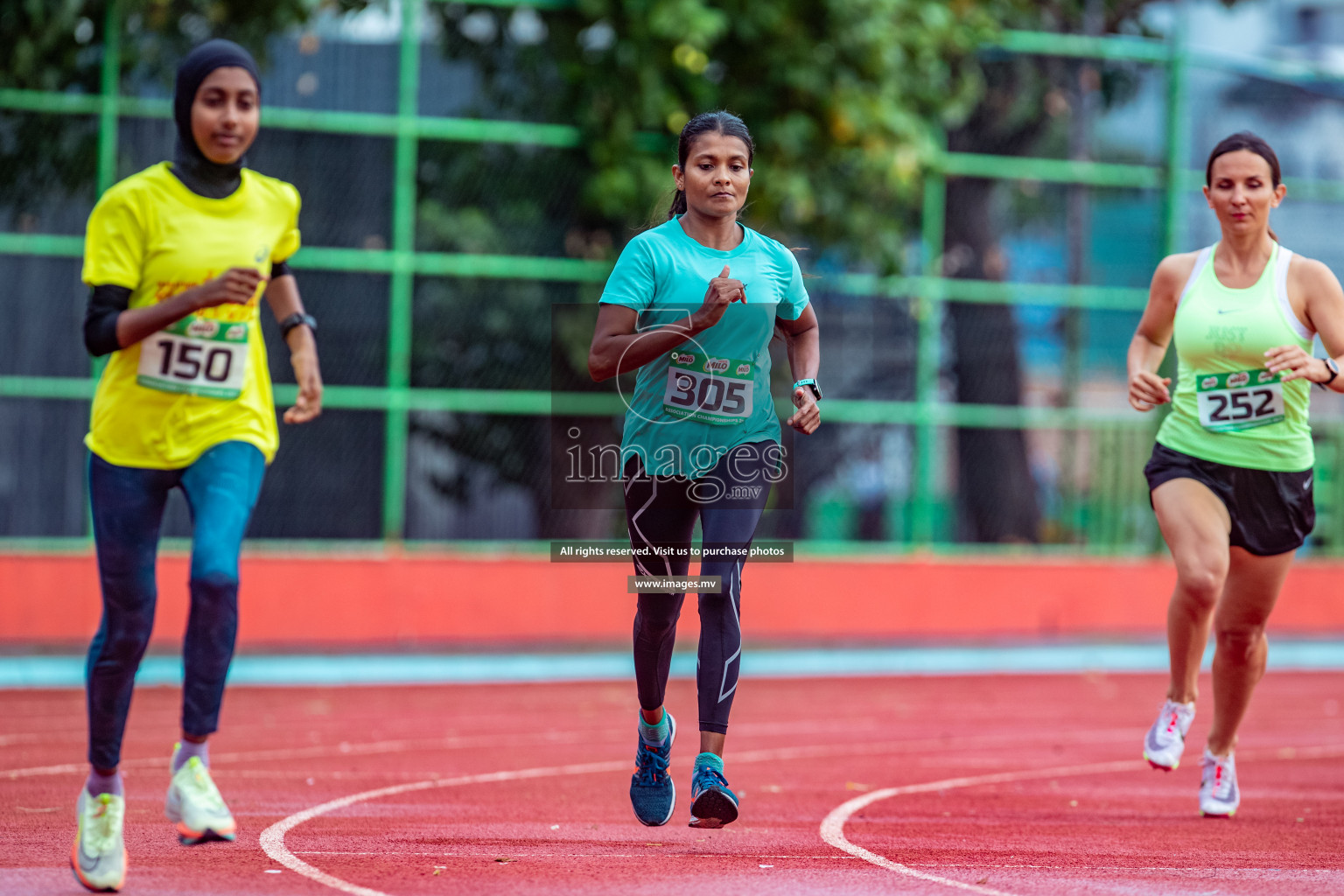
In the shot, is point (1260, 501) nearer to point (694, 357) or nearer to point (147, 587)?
point (694, 357)

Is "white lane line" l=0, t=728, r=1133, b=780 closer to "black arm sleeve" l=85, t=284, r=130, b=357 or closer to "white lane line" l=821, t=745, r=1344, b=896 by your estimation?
"white lane line" l=821, t=745, r=1344, b=896

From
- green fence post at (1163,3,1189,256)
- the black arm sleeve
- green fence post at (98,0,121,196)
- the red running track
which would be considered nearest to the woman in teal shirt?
the red running track

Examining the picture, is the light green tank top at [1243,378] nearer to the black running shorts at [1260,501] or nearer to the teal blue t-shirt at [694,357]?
the black running shorts at [1260,501]

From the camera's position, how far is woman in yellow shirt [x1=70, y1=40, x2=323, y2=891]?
5062mm

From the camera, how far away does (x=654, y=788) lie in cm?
593

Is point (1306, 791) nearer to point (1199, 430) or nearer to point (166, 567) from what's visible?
point (1199, 430)

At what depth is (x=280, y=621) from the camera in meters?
13.2

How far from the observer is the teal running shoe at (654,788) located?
5918 millimetres

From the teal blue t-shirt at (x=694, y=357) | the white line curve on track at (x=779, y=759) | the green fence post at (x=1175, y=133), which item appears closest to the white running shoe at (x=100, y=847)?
the white line curve on track at (x=779, y=759)

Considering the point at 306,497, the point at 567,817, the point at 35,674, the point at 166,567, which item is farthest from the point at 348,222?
the point at 567,817

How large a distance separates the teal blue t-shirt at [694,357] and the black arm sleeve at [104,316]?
4.84 ft

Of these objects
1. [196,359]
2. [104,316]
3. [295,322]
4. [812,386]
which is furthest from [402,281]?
[104,316]

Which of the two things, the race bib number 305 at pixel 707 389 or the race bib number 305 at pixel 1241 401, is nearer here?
the race bib number 305 at pixel 707 389

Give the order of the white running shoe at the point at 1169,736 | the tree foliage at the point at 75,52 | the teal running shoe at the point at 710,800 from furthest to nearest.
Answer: the tree foliage at the point at 75,52 → the white running shoe at the point at 1169,736 → the teal running shoe at the point at 710,800
